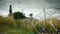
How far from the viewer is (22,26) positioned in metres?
5.20

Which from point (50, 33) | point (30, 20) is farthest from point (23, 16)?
point (50, 33)

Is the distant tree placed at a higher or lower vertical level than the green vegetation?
higher

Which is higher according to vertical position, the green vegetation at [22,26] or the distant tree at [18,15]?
the distant tree at [18,15]

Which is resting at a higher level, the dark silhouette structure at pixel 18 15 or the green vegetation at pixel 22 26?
the dark silhouette structure at pixel 18 15

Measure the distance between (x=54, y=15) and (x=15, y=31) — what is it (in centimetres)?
139

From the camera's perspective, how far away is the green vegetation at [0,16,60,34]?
512cm

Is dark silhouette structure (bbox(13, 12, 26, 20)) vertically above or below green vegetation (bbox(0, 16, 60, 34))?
above

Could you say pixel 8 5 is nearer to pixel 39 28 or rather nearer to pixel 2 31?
pixel 2 31

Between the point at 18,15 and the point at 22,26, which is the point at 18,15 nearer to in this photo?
the point at 18,15

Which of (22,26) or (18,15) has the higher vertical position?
(18,15)

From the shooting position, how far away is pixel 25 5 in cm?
529

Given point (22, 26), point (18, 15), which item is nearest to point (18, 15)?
point (18, 15)

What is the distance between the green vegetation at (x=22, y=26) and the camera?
5.12m

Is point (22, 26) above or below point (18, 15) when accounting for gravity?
below
